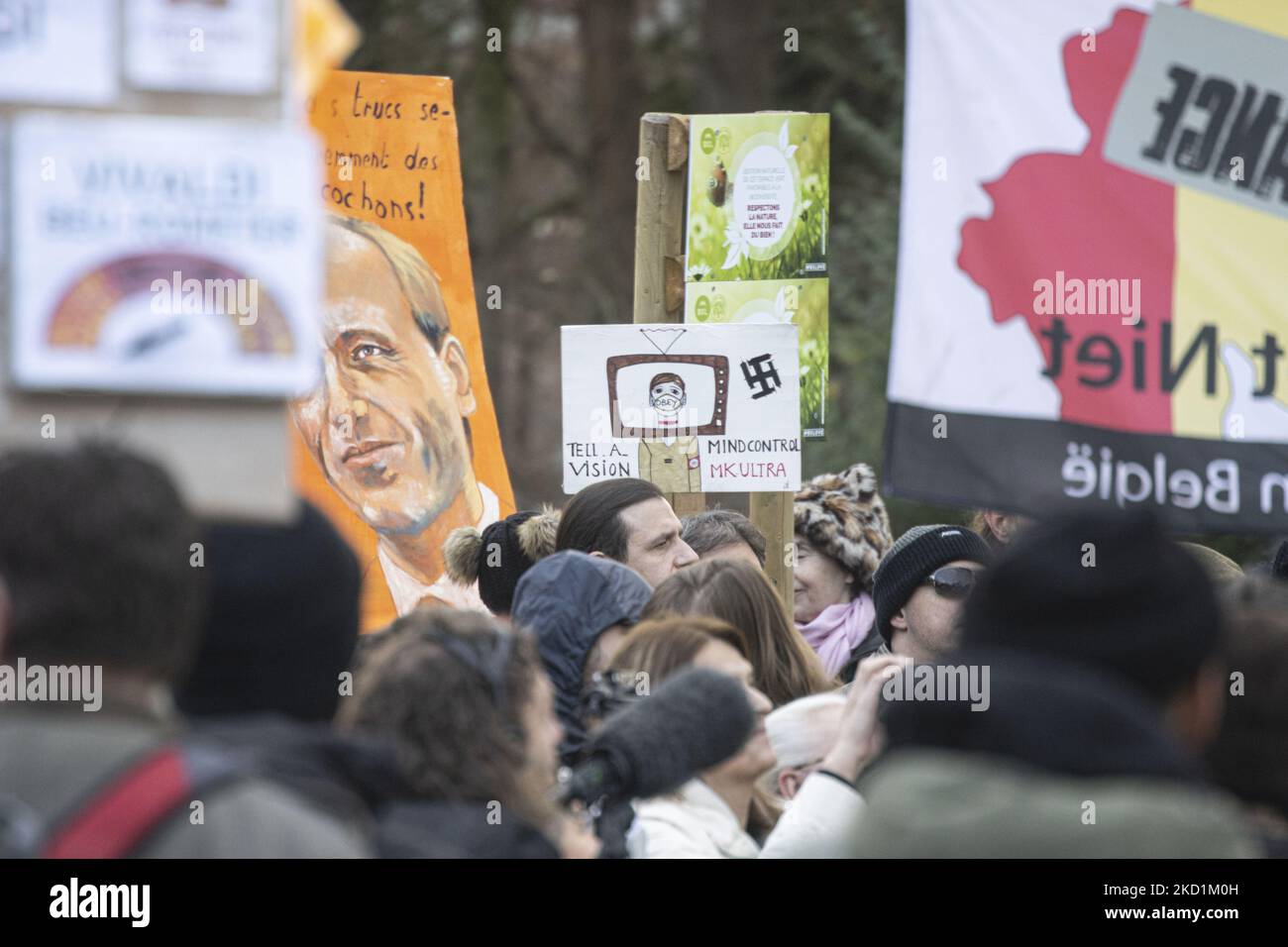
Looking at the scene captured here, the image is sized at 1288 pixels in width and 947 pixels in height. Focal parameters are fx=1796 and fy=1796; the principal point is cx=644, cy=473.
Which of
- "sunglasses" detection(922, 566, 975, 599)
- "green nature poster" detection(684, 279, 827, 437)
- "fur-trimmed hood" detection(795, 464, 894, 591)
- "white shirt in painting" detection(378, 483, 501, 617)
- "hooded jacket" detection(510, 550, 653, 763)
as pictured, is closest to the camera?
"hooded jacket" detection(510, 550, 653, 763)

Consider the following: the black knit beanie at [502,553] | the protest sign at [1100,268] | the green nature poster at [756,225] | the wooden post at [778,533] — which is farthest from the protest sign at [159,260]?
the green nature poster at [756,225]

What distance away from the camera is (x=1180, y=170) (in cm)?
357

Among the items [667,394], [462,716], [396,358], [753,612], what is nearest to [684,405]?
[667,394]

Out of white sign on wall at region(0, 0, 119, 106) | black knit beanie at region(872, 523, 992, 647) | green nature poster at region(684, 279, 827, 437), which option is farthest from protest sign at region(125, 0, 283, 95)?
green nature poster at region(684, 279, 827, 437)

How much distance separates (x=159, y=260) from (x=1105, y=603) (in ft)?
4.10

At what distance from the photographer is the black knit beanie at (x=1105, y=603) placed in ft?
6.76

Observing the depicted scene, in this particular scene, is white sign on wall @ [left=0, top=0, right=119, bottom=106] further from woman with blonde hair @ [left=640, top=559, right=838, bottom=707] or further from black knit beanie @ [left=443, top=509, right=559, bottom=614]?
black knit beanie @ [left=443, top=509, right=559, bottom=614]

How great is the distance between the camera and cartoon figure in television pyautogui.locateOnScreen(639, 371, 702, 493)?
5.66 meters

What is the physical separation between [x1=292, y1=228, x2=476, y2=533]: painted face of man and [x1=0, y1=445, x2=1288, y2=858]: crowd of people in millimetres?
1866
